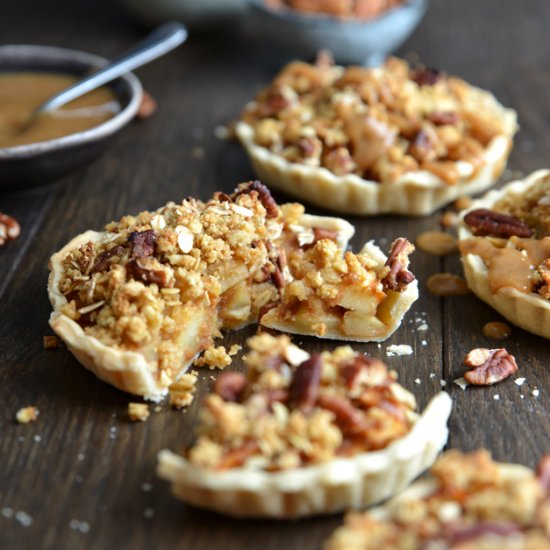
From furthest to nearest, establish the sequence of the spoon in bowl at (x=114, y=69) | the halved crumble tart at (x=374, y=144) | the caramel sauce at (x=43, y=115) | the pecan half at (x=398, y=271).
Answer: the spoon in bowl at (x=114, y=69) → the caramel sauce at (x=43, y=115) → the halved crumble tart at (x=374, y=144) → the pecan half at (x=398, y=271)

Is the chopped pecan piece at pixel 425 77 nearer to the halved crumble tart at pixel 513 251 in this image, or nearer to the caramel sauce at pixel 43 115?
the halved crumble tart at pixel 513 251

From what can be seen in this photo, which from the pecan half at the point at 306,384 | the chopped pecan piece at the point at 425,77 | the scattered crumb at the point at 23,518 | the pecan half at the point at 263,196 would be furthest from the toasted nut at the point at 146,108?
the scattered crumb at the point at 23,518

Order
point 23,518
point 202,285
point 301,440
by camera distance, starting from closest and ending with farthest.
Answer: point 301,440, point 23,518, point 202,285

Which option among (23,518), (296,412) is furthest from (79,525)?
(296,412)

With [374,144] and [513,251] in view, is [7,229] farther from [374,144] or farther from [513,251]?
[513,251]

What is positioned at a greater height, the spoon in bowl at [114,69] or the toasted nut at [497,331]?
the spoon in bowl at [114,69]
